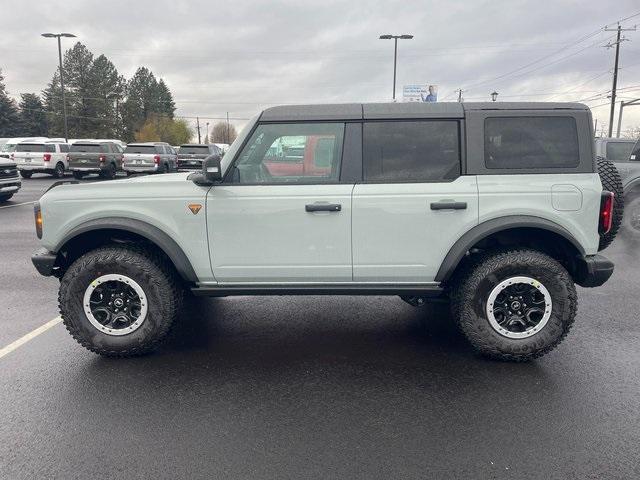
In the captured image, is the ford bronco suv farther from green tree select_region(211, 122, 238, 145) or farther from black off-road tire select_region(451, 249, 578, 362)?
green tree select_region(211, 122, 238, 145)

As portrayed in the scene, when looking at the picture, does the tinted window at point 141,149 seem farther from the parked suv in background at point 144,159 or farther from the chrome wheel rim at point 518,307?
the chrome wheel rim at point 518,307

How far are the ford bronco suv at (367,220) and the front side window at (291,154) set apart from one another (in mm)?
11

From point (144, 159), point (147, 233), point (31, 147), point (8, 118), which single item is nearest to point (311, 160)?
point (147, 233)

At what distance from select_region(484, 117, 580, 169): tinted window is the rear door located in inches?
9.9

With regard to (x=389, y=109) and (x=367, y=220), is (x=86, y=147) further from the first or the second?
(x=367, y=220)

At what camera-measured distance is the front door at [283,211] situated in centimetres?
375

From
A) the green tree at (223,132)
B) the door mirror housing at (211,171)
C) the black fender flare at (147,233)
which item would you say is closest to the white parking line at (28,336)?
the black fender flare at (147,233)

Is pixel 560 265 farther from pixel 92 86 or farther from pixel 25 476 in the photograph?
pixel 92 86

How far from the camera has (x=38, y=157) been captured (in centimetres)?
2305

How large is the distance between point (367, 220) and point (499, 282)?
3.64ft

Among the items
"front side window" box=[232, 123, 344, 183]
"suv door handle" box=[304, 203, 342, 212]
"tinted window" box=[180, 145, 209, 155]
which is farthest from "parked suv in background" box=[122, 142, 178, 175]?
"suv door handle" box=[304, 203, 342, 212]

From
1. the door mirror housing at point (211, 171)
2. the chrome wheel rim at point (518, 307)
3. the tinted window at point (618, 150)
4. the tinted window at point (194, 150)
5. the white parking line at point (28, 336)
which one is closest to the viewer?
the door mirror housing at point (211, 171)

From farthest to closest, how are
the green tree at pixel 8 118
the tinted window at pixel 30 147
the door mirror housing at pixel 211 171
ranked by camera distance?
the green tree at pixel 8 118 → the tinted window at pixel 30 147 → the door mirror housing at pixel 211 171

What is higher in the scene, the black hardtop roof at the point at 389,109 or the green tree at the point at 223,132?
the green tree at the point at 223,132
